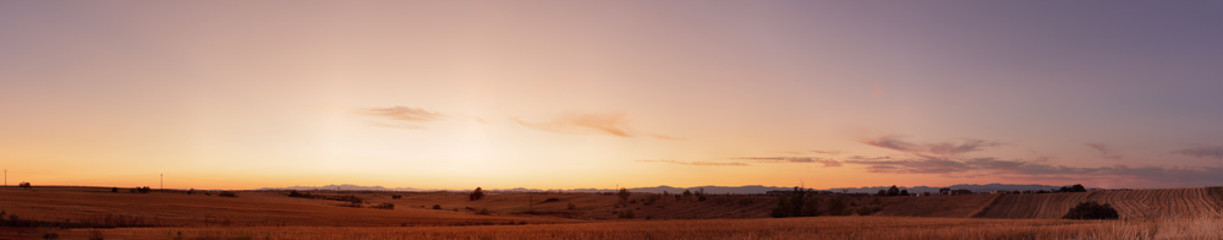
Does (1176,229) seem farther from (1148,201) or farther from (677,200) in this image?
(677,200)

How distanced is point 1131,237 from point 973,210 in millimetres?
64655

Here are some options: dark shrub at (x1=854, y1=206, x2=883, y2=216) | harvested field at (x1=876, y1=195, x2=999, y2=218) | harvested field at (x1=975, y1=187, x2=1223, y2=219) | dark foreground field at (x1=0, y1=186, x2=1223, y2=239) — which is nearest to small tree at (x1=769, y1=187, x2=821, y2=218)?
dark shrub at (x1=854, y1=206, x2=883, y2=216)

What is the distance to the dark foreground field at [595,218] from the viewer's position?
672 inches

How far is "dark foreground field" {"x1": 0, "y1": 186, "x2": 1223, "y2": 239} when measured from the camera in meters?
17.1

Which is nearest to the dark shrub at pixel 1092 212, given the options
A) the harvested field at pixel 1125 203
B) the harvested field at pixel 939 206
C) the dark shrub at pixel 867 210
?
the harvested field at pixel 1125 203

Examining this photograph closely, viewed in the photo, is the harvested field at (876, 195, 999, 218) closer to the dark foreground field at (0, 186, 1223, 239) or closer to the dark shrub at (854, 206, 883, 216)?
the dark foreground field at (0, 186, 1223, 239)

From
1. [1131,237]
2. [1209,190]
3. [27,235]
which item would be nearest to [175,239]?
[27,235]

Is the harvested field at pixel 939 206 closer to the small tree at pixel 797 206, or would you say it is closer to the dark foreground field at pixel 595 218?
the dark foreground field at pixel 595 218

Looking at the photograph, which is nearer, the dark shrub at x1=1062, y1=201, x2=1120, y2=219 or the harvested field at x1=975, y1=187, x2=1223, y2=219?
the dark shrub at x1=1062, y1=201, x2=1120, y2=219

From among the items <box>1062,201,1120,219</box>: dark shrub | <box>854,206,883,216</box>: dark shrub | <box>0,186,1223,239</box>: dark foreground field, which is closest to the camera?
<box>0,186,1223,239</box>: dark foreground field

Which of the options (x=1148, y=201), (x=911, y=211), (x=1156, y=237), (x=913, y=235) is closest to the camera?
(x=1156, y=237)

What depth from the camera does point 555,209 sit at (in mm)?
86500

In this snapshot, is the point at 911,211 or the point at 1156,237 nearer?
the point at 1156,237

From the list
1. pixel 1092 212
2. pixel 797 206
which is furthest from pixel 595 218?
pixel 1092 212
